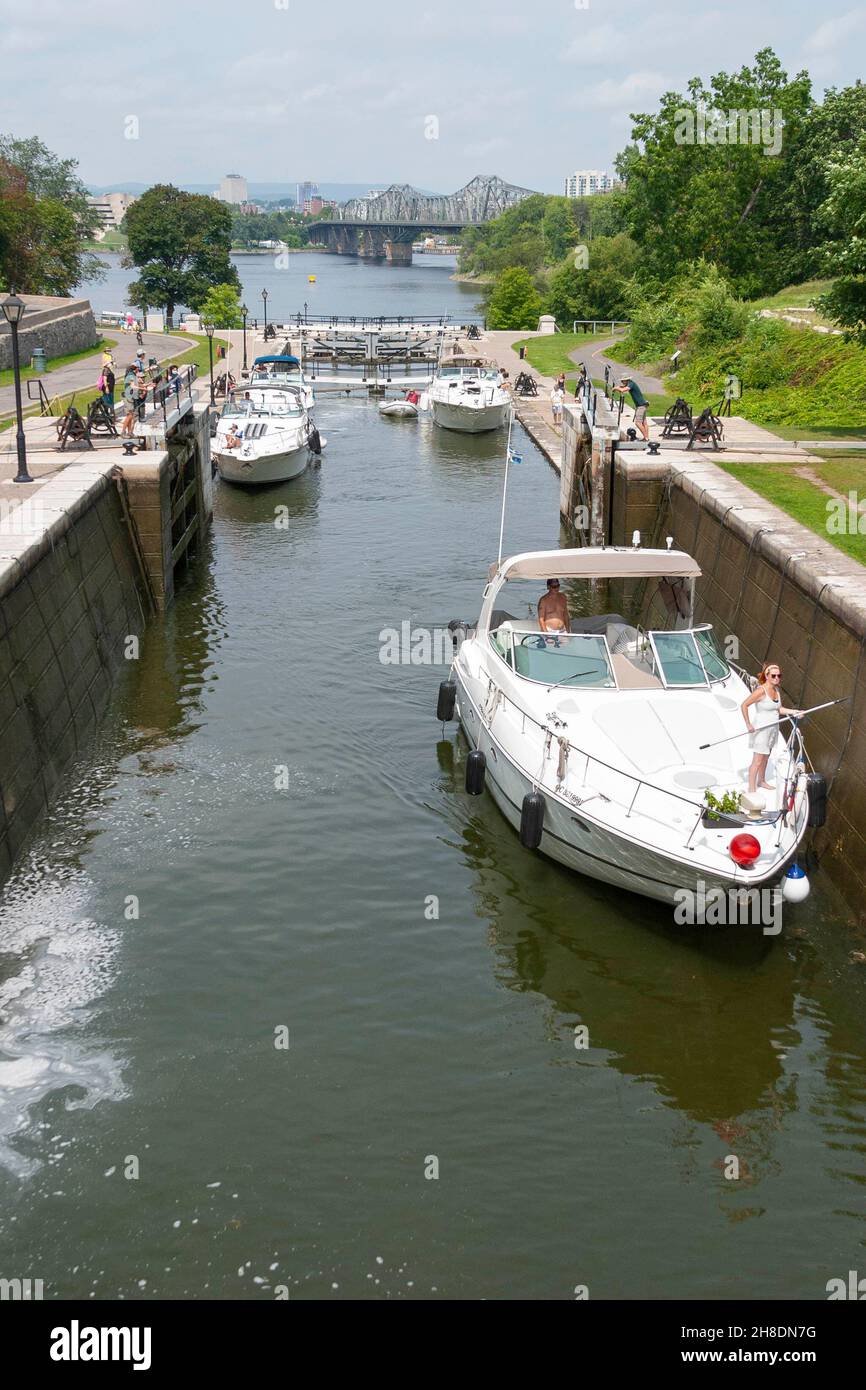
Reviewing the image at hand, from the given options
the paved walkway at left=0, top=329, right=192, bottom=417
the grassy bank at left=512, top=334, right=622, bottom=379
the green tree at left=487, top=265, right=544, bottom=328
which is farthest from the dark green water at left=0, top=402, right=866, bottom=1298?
the green tree at left=487, top=265, right=544, bottom=328

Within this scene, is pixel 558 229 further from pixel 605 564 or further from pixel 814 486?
pixel 605 564

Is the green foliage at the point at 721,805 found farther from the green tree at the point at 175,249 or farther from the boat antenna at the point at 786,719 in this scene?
the green tree at the point at 175,249

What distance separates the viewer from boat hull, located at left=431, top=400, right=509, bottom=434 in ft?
149

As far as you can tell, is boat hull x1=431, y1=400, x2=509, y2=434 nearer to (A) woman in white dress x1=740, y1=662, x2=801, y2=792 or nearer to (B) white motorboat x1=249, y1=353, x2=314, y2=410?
(B) white motorboat x1=249, y1=353, x2=314, y2=410

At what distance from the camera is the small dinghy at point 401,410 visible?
5047 cm

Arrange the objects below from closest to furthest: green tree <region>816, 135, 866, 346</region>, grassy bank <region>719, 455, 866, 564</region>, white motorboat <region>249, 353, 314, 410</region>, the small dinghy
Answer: grassy bank <region>719, 455, 866, 564</region>, green tree <region>816, 135, 866, 346</region>, white motorboat <region>249, 353, 314, 410</region>, the small dinghy

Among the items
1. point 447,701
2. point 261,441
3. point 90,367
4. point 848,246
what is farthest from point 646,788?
point 90,367

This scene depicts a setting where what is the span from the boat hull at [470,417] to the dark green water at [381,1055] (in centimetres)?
2894

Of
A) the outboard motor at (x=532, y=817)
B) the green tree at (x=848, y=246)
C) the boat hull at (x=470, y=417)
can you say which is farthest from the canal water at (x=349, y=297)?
the outboard motor at (x=532, y=817)

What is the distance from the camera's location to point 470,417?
45531mm

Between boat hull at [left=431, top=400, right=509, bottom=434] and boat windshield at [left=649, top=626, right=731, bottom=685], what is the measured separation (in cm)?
3097

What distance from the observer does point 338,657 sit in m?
21.8
